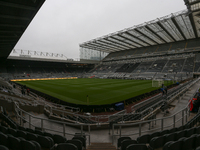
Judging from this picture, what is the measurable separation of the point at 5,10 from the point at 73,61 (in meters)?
61.4

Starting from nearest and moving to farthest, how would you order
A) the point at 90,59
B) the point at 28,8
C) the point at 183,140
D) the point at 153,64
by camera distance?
the point at 183,140 < the point at 28,8 < the point at 153,64 < the point at 90,59

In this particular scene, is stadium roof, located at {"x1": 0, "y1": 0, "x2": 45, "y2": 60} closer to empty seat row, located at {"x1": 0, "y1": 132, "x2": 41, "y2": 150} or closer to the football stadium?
the football stadium

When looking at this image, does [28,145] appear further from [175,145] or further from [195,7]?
[195,7]

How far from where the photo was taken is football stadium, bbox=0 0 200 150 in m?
4.04

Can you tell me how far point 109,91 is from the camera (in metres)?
21.8

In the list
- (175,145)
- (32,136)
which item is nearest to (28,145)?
(32,136)

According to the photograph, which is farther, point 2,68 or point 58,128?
point 2,68

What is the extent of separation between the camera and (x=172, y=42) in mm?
62719

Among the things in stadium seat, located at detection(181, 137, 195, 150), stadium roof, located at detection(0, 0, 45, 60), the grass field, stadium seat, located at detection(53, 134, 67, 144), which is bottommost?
the grass field

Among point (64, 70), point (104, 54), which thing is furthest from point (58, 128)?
point (104, 54)

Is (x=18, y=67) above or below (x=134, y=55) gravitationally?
below

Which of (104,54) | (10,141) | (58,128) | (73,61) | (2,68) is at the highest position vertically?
(104,54)

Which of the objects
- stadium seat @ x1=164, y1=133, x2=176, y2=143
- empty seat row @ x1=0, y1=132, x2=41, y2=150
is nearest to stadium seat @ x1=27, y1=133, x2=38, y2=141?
empty seat row @ x1=0, y1=132, x2=41, y2=150

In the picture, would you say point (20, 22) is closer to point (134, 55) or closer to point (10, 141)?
point (10, 141)
